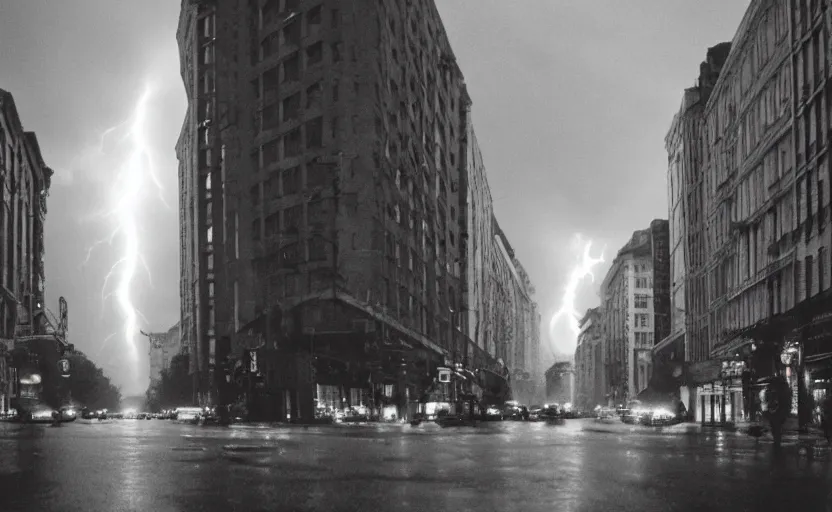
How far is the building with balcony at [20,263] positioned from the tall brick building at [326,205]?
1860 cm

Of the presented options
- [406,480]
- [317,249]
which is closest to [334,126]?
[317,249]

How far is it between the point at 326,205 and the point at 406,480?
73.9 meters

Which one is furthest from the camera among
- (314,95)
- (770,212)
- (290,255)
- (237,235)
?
(237,235)

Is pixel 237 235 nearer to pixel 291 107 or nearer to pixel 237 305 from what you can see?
pixel 237 305

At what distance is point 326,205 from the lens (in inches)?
3610

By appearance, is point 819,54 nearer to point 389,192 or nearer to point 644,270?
point 389,192

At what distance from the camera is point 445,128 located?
13575 cm

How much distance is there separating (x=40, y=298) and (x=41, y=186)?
16.5 metres

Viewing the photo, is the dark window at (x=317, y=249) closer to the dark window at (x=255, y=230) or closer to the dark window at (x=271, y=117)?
the dark window at (x=255, y=230)

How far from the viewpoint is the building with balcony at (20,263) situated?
10606 cm

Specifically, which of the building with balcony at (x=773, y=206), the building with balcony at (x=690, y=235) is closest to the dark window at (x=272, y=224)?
the building with balcony at (x=690, y=235)

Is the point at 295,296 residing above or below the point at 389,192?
below

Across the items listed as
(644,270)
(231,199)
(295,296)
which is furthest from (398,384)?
(644,270)

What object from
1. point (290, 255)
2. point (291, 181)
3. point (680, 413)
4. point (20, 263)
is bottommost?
point (680, 413)
